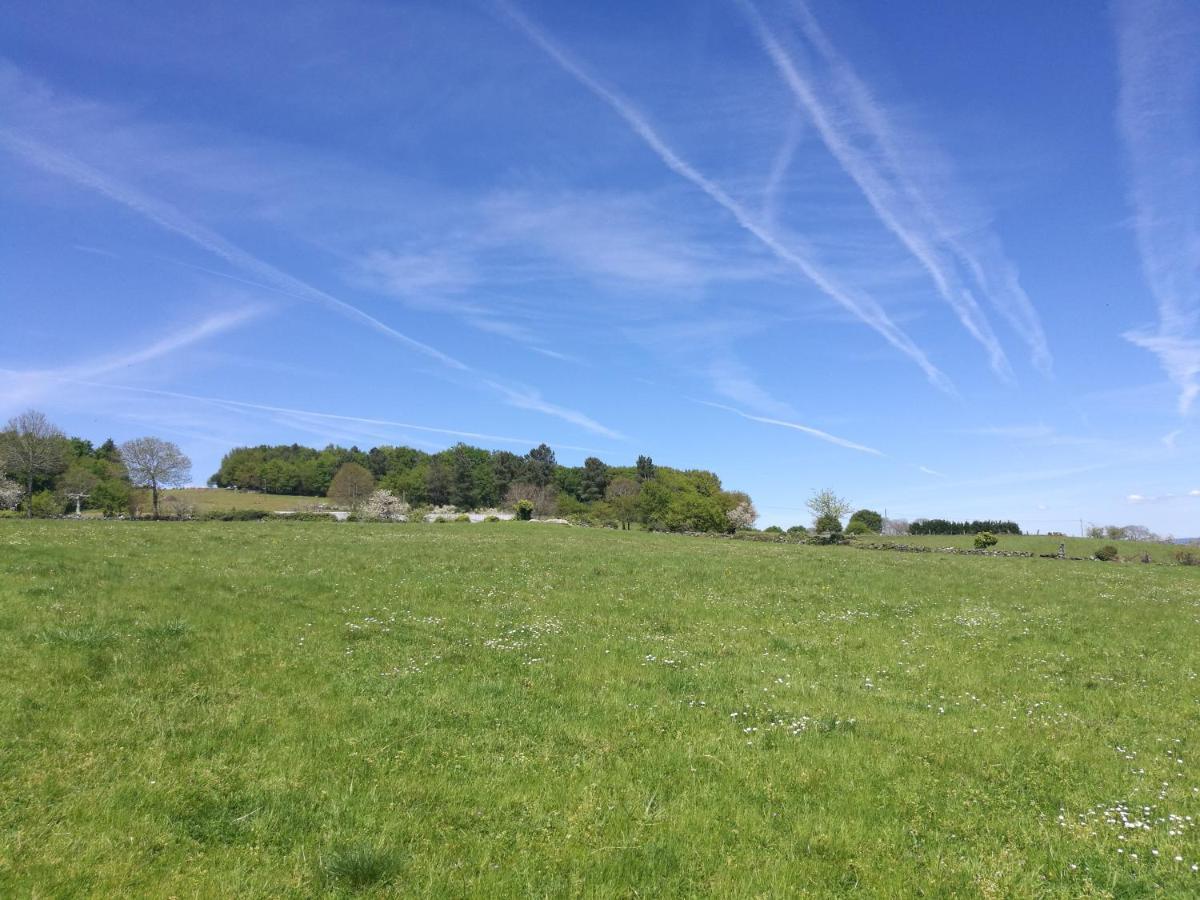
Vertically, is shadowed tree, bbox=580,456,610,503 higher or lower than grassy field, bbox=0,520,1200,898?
higher

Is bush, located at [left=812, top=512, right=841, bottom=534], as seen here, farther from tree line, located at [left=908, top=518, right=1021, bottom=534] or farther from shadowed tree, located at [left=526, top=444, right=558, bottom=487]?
shadowed tree, located at [left=526, top=444, right=558, bottom=487]

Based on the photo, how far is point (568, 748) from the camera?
406 inches

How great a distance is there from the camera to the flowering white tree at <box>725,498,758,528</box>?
148075 mm

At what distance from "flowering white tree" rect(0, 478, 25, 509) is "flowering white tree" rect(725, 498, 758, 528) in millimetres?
125995

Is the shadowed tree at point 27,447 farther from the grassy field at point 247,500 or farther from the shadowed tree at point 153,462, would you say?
the grassy field at point 247,500

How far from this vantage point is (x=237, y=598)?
1888 cm

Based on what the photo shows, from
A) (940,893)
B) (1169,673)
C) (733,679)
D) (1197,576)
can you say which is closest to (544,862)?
(940,893)

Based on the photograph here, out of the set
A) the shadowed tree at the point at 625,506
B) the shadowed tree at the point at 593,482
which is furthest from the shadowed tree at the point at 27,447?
the shadowed tree at the point at 593,482

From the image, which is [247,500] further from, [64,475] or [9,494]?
[9,494]

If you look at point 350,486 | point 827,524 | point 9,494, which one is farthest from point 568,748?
point 350,486

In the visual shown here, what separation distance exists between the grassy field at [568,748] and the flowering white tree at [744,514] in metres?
128

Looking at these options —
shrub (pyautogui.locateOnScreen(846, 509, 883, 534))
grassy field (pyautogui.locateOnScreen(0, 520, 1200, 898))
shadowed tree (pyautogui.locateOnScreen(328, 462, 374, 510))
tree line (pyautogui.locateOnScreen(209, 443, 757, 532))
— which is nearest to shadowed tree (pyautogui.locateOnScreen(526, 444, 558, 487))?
tree line (pyautogui.locateOnScreen(209, 443, 757, 532))

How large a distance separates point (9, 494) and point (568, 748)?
123 metres

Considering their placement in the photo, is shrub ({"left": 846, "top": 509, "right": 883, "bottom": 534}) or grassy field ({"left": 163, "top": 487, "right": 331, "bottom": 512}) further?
grassy field ({"left": 163, "top": 487, "right": 331, "bottom": 512})
